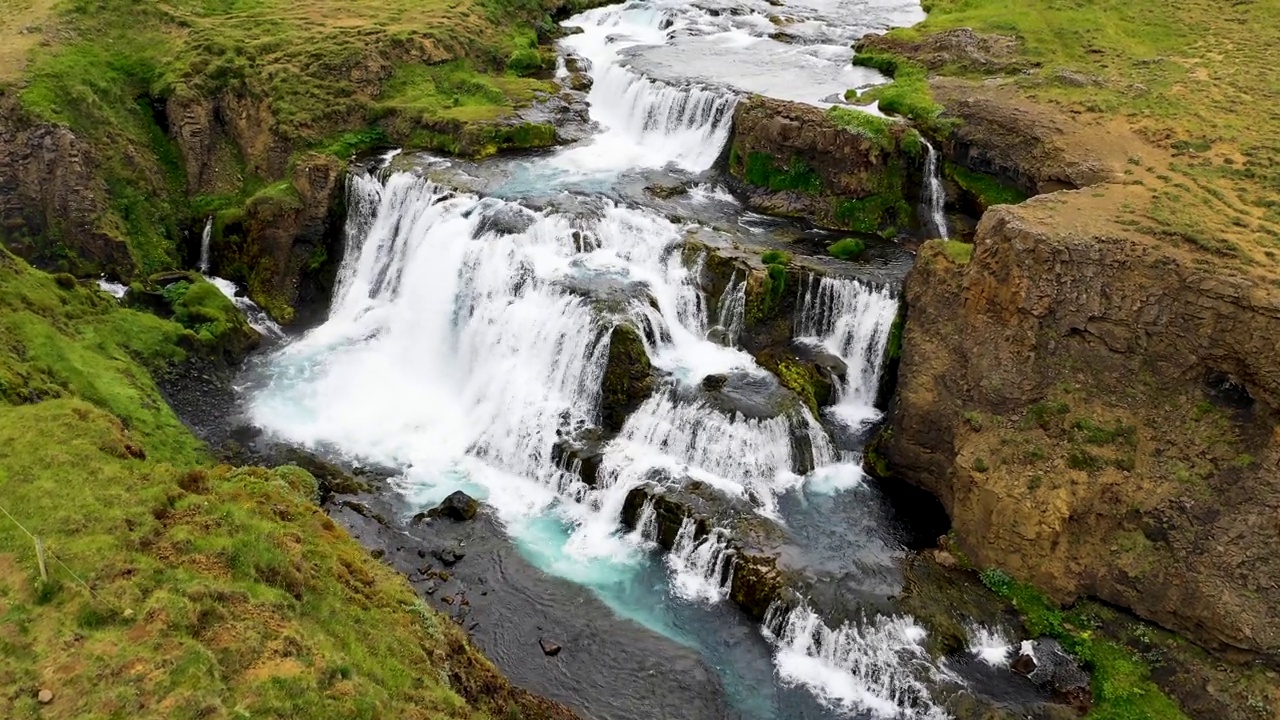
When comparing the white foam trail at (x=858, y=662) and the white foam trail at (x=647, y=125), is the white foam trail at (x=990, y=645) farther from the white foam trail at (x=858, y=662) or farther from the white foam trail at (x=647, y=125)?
the white foam trail at (x=647, y=125)

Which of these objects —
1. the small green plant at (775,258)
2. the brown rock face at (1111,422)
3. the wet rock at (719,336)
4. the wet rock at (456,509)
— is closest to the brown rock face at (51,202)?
the wet rock at (456,509)

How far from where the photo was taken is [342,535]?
15.4m

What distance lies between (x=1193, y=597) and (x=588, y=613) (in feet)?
37.6

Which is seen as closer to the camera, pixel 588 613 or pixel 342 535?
pixel 342 535

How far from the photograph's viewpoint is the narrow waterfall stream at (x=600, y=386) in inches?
667

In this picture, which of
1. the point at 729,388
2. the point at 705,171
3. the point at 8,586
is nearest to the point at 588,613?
the point at 729,388

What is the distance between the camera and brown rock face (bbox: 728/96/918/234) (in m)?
26.3

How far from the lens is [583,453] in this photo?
20672 millimetres

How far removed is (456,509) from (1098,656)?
44.4ft

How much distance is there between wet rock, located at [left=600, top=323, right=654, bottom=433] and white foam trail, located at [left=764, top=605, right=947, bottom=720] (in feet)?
21.2

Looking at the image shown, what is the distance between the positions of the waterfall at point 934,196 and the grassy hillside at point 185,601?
1845cm

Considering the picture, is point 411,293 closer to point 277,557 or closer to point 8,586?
point 277,557

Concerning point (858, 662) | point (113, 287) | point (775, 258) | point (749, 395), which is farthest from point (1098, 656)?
point (113, 287)

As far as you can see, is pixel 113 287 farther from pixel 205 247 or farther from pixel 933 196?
pixel 933 196
